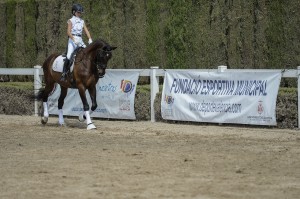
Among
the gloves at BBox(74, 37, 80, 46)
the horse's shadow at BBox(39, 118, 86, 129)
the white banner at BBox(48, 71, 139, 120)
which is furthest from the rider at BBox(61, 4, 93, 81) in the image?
the white banner at BBox(48, 71, 139, 120)

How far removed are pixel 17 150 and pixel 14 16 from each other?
13446 millimetres

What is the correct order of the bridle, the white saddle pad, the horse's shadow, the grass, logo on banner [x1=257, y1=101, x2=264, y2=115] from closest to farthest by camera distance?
logo on banner [x1=257, y1=101, x2=264, y2=115] < the bridle < the white saddle pad < the horse's shadow < the grass

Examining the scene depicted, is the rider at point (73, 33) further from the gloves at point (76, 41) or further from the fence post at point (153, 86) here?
the fence post at point (153, 86)

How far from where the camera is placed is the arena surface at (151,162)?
30.8 feet

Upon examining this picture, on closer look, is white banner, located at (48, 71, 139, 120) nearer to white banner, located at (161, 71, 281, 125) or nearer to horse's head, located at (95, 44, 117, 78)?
white banner, located at (161, 71, 281, 125)

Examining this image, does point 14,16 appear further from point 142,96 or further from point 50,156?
point 50,156

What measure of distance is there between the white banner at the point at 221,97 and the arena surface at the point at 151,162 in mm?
378

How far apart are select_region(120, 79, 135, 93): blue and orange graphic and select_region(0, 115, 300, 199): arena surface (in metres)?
2.40

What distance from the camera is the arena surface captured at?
9.38 m

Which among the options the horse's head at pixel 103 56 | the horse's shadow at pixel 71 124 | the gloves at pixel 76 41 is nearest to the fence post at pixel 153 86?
the horse's shadow at pixel 71 124

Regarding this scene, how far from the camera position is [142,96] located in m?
20.5

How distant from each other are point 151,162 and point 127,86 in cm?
901

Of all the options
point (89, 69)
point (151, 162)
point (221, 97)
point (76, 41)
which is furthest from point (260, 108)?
point (151, 162)

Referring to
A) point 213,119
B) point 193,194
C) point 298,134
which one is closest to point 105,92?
point 213,119
